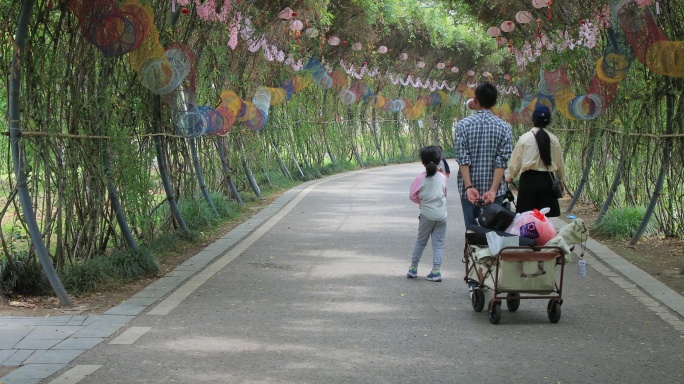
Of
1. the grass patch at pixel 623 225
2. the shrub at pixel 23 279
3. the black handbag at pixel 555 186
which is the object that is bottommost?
the grass patch at pixel 623 225

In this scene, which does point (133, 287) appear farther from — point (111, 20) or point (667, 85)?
point (667, 85)

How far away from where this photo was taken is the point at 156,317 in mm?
7273

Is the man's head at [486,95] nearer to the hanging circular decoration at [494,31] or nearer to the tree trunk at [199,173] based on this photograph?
the tree trunk at [199,173]

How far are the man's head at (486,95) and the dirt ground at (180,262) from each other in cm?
231

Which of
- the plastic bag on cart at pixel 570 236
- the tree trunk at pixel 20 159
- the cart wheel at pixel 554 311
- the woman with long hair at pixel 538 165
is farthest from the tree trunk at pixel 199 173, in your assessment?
the cart wheel at pixel 554 311

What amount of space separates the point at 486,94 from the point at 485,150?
17.5 inches

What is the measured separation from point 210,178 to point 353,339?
29.7ft

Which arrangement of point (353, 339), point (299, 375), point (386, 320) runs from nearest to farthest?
point (299, 375)
point (353, 339)
point (386, 320)

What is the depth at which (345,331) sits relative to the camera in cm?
680

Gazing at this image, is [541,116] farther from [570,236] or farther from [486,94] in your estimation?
[570,236]

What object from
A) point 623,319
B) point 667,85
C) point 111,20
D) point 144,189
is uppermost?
point 111,20

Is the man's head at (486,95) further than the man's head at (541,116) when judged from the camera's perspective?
No

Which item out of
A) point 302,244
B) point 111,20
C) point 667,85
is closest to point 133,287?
point 111,20

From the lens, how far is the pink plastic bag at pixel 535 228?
723 centimetres
